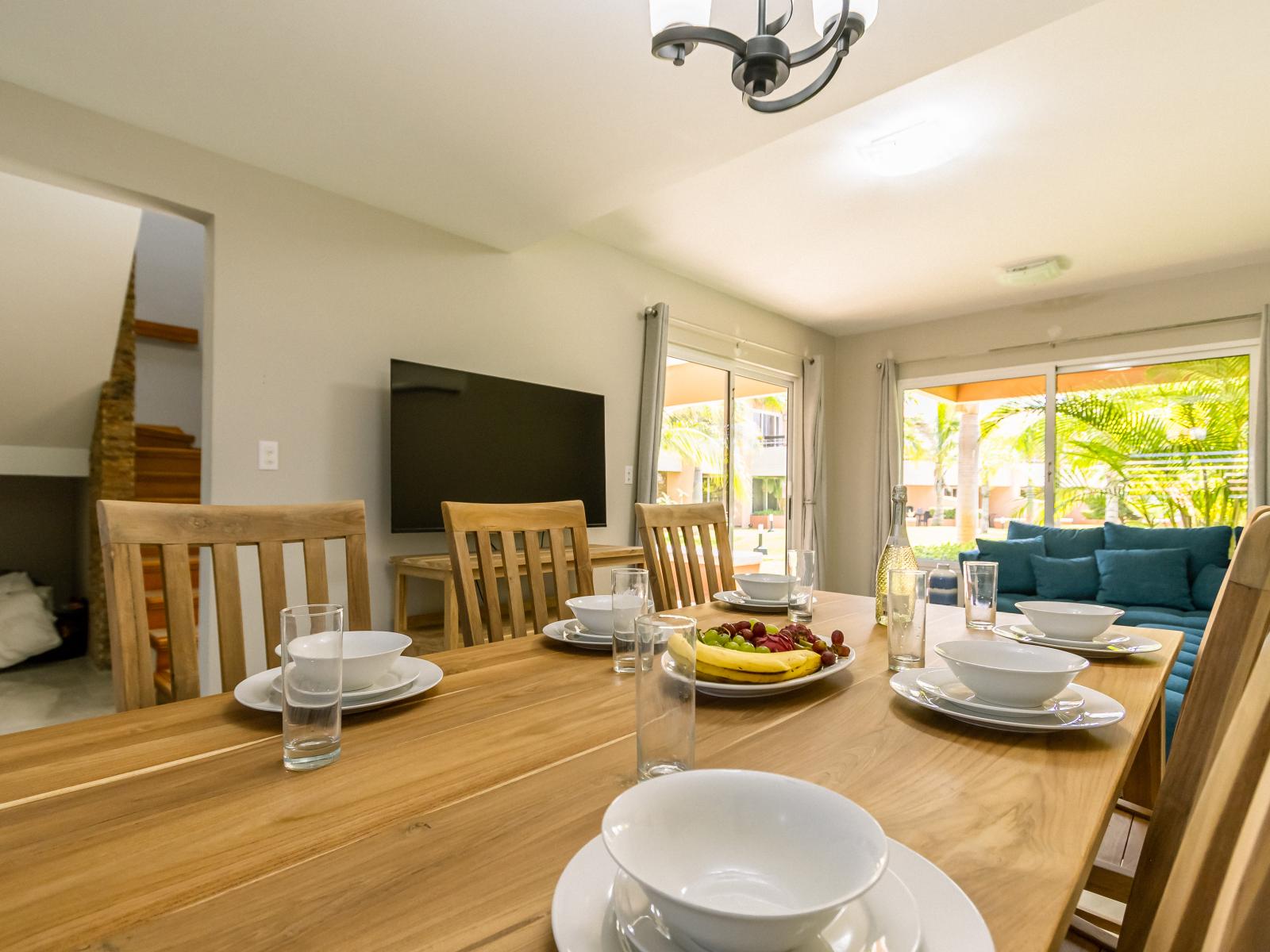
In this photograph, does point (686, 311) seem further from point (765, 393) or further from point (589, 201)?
point (589, 201)

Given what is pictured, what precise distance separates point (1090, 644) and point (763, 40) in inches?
53.6

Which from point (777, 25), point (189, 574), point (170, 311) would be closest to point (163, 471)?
point (170, 311)

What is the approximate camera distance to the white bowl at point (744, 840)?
16.2 inches

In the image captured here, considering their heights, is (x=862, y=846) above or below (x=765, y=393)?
below

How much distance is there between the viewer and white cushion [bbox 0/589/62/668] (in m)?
3.62

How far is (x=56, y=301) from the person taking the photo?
10.5 feet

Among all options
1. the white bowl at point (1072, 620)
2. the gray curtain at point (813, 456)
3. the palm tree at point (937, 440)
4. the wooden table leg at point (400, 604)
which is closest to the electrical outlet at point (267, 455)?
the wooden table leg at point (400, 604)

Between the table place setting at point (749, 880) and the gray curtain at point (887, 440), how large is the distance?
210 inches

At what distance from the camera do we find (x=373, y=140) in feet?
7.59

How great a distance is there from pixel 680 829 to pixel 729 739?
312mm

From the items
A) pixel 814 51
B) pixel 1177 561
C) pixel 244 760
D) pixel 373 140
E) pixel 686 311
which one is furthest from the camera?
pixel 686 311

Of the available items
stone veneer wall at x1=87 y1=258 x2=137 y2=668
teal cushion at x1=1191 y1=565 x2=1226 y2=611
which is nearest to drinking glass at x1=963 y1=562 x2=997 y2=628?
teal cushion at x1=1191 y1=565 x2=1226 y2=611

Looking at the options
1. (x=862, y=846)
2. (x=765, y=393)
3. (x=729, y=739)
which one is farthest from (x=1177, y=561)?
(x=862, y=846)

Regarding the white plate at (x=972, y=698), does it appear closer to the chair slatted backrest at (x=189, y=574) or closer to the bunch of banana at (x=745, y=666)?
the bunch of banana at (x=745, y=666)
